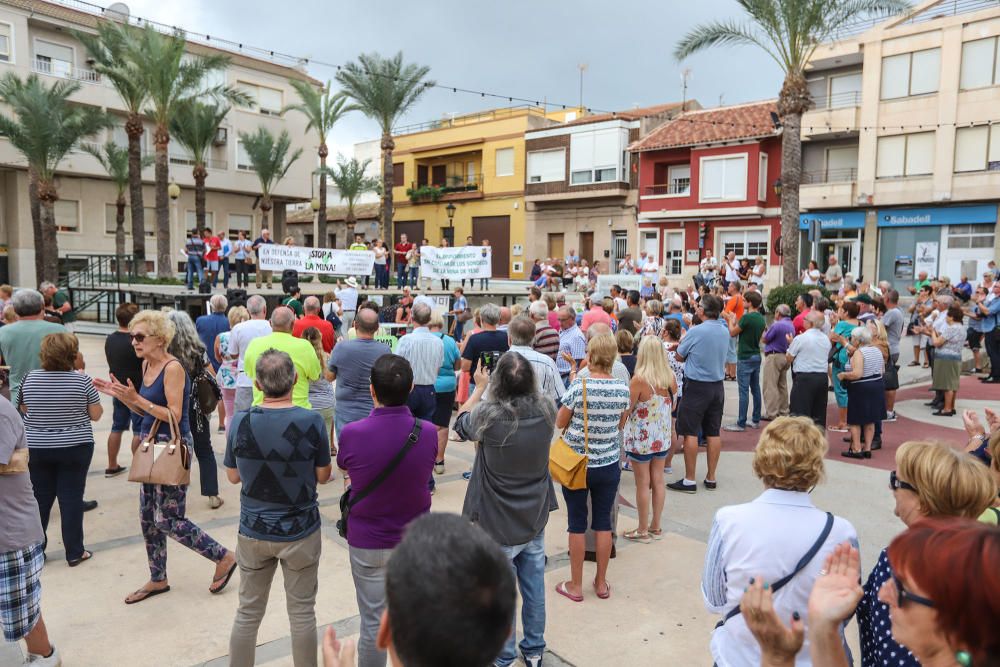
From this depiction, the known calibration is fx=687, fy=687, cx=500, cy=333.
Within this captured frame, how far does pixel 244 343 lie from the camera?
284 inches

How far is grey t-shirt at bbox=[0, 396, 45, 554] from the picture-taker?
354 cm

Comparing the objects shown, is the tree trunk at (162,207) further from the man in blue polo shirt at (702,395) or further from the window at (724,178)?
the window at (724,178)

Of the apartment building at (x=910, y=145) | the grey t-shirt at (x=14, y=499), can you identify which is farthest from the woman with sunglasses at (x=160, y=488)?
the apartment building at (x=910, y=145)

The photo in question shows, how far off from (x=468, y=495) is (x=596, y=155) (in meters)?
34.3

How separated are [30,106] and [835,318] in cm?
2824

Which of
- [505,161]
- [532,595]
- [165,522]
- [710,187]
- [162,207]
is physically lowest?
[532,595]

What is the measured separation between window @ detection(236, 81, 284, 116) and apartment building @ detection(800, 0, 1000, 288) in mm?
27787

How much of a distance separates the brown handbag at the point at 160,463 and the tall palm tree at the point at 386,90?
28.2 metres

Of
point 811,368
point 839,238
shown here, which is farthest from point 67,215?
point 839,238

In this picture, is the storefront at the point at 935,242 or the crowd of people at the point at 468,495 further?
the storefront at the point at 935,242

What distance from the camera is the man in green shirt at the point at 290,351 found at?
5.91 m

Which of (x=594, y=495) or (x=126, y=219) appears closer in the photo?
(x=594, y=495)

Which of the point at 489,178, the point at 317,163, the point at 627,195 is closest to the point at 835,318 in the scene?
the point at 627,195

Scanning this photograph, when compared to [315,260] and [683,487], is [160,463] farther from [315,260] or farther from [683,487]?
[315,260]
